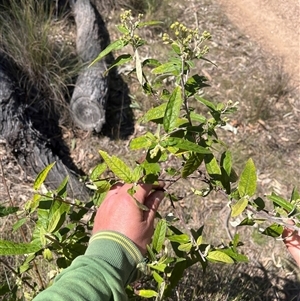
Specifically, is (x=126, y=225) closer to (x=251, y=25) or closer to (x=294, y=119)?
(x=294, y=119)

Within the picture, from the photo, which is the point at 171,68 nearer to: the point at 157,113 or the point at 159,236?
the point at 157,113

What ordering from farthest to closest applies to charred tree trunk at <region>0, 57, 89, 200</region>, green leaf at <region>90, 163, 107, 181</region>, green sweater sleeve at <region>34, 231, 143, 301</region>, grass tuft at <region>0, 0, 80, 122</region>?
grass tuft at <region>0, 0, 80, 122</region> → charred tree trunk at <region>0, 57, 89, 200</region> → green leaf at <region>90, 163, 107, 181</region> → green sweater sleeve at <region>34, 231, 143, 301</region>

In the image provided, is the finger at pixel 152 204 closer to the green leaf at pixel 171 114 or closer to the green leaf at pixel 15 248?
the green leaf at pixel 171 114

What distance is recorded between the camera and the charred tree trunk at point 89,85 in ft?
14.3

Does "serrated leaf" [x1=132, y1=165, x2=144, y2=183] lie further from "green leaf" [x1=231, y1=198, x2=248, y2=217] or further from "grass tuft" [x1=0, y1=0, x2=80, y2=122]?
"grass tuft" [x1=0, y1=0, x2=80, y2=122]

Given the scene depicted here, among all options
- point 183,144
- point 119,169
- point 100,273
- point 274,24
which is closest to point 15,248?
point 100,273

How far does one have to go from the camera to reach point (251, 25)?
617cm

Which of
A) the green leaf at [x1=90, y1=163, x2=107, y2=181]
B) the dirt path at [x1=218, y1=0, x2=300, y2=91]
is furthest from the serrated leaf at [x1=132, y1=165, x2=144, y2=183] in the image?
the dirt path at [x1=218, y1=0, x2=300, y2=91]

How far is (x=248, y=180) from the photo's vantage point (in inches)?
56.3

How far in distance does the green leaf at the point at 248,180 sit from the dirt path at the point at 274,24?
439cm

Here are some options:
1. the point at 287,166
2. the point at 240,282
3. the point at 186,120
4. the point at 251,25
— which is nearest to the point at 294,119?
the point at 287,166

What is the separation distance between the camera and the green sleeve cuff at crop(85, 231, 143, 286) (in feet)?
4.49

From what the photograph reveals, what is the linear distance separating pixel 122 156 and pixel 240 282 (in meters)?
1.84

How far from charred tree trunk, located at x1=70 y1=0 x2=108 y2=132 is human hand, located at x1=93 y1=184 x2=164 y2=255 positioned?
274 centimetres
